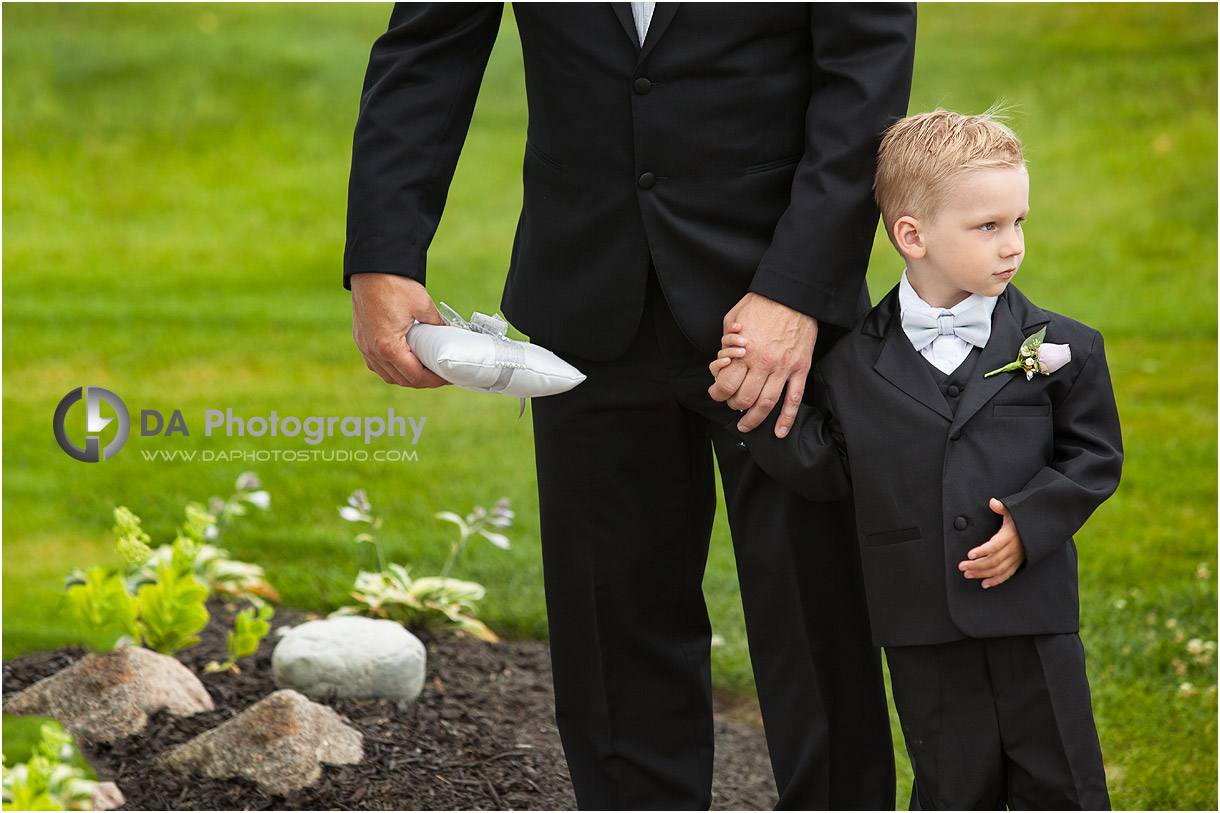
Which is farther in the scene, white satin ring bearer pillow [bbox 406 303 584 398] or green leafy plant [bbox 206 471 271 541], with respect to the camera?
green leafy plant [bbox 206 471 271 541]

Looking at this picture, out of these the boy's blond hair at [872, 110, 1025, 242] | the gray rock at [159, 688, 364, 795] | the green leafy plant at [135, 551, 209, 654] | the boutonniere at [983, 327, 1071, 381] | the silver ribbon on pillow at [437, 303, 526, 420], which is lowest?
the gray rock at [159, 688, 364, 795]

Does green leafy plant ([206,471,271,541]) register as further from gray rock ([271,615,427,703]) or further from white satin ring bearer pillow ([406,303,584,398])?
white satin ring bearer pillow ([406,303,584,398])

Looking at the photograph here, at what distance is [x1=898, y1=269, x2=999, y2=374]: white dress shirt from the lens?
184 cm

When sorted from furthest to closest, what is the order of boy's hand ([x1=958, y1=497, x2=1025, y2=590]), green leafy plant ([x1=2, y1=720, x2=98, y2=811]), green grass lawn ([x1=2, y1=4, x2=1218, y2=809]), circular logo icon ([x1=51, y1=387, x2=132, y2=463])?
circular logo icon ([x1=51, y1=387, x2=132, y2=463])
green grass lawn ([x1=2, y1=4, x2=1218, y2=809])
green leafy plant ([x1=2, y1=720, x2=98, y2=811])
boy's hand ([x1=958, y1=497, x2=1025, y2=590])

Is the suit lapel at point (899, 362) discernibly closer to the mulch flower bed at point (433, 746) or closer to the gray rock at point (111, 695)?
the mulch flower bed at point (433, 746)

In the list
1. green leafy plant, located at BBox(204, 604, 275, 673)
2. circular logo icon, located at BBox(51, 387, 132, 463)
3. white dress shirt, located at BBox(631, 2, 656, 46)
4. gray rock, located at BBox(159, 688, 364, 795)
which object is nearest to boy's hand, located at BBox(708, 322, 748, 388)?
white dress shirt, located at BBox(631, 2, 656, 46)

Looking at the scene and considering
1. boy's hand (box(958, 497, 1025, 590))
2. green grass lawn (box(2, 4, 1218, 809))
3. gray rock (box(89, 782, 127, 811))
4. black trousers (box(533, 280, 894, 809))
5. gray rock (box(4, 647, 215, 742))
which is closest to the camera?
boy's hand (box(958, 497, 1025, 590))

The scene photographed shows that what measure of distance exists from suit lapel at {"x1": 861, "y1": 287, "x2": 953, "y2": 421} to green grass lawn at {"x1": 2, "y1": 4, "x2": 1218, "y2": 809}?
1.36 m

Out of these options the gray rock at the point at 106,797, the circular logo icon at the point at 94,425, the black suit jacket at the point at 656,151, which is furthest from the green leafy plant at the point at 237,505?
the black suit jacket at the point at 656,151

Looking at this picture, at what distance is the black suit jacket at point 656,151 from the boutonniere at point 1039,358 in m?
0.27

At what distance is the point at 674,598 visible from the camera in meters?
2.25

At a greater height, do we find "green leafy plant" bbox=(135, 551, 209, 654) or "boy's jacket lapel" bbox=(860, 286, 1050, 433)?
"boy's jacket lapel" bbox=(860, 286, 1050, 433)

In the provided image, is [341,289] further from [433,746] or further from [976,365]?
[976,365]

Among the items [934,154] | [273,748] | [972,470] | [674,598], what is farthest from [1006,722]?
[273,748]
